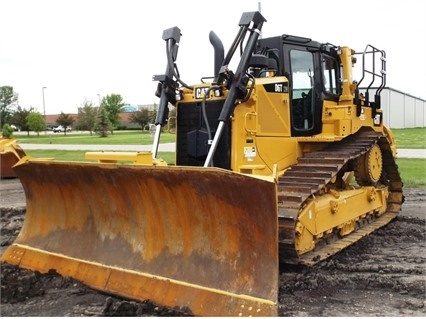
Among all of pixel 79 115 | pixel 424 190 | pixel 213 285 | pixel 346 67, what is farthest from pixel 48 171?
pixel 79 115

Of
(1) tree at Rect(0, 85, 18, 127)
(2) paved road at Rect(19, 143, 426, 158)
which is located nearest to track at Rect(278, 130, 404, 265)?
(2) paved road at Rect(19, 143, 426, 158)

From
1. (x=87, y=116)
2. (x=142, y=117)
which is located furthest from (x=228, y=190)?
(x=87, y=116)

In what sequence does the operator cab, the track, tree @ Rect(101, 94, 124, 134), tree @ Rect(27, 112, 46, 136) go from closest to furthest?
the track < the operator cab < tree @ Rect(27, 112, 46, 136) < tree @ Rect(101, 94, 124, 134)

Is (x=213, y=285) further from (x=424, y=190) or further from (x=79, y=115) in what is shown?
(x=79, y=115)

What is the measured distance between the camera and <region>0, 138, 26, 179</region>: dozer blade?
14.0 m

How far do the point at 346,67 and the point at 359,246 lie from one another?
8.89ft

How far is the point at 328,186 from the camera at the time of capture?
6.71 m

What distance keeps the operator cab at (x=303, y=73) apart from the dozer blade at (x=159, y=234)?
2.48 m

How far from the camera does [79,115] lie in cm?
6838

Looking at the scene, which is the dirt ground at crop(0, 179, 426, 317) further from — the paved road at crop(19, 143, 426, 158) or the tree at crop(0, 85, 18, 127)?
the tree at crop(0, 85, 18, 127)

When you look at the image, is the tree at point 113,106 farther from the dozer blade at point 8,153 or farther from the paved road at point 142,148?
the dozer blade at point 8,153

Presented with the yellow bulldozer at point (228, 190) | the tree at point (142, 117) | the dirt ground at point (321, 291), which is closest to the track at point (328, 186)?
the yellow bulldozer at point (228, 190)

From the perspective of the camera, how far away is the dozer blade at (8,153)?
45.9ft

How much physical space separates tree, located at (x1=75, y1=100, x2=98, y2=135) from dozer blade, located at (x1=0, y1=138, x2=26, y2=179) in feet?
155
